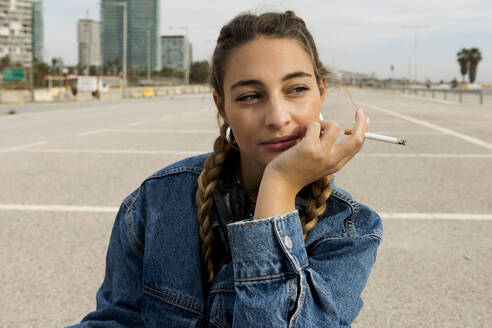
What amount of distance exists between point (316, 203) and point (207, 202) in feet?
1.09

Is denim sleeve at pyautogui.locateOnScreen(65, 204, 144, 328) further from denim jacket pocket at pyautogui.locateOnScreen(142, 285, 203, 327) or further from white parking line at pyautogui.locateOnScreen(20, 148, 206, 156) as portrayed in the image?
white parking line at pyautogui.locateOnScreen(20, 148, 206, 156)

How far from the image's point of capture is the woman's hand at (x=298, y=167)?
1.55m

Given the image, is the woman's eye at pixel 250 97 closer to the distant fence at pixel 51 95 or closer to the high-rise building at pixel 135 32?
the distant fence at pixel 51 95

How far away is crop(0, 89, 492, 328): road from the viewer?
128 inches

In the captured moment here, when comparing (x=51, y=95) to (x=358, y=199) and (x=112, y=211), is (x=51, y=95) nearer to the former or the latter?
(x=112, y=211)

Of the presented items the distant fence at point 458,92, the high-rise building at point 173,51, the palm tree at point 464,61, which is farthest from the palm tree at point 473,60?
the high-rise building at point 173,51

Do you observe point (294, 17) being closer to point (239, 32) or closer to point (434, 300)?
point (239, 32)

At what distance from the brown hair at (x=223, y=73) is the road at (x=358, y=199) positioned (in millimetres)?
698

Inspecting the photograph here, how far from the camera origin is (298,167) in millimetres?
Result: 1563

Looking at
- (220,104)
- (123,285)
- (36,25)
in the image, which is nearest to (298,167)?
(220,104)

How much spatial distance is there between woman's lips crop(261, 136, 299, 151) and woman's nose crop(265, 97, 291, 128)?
0.15 feet

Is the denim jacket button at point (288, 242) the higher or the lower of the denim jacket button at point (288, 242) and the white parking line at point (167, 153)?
the higher

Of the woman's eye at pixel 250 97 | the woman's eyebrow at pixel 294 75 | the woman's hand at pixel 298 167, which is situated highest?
the woman's eyebrow at pixel 294 75

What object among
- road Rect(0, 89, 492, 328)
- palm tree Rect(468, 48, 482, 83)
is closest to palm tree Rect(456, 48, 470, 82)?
palm tree Rect(468, 48, 482, 83)
